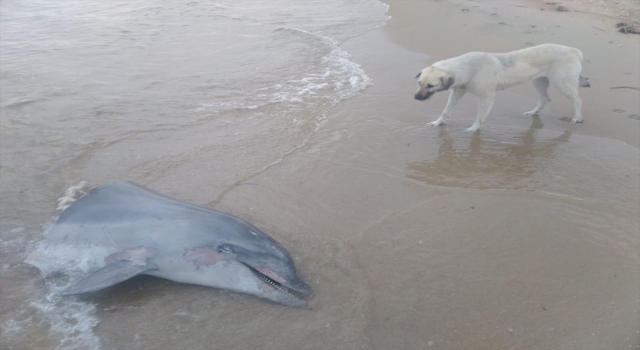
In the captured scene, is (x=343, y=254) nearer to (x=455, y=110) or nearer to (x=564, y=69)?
(x=455, y=110)

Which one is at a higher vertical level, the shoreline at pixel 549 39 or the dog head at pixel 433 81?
the dog head at pixel 433 81

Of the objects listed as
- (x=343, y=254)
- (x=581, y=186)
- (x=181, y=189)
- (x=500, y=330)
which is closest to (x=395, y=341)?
(x=500, y=330)

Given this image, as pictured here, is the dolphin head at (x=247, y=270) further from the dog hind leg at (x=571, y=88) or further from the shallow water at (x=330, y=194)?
the dog hind leg at (x=571, y=88)

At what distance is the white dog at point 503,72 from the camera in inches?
233

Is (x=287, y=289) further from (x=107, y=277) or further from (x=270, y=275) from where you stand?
(x=107, y=277)

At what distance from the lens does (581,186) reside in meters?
4.85

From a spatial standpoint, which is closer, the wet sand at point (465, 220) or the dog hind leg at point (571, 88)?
the wet sand at point (465, 220)

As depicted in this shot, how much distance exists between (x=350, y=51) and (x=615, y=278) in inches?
272

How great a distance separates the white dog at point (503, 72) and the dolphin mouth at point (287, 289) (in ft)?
10.6

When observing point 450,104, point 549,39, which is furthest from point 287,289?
point 549,39

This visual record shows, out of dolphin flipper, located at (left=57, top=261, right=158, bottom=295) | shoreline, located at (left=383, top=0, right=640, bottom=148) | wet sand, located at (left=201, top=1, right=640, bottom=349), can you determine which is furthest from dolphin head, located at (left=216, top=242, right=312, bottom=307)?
shoreline, located at (left=383, top=0, right=640, bottom=148)

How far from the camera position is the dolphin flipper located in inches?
124

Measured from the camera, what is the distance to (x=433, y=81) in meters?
5.70

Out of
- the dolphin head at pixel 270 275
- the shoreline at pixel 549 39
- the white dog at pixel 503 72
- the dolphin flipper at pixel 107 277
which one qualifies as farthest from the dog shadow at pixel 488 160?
the dolphin flipper at pixel 107 277
